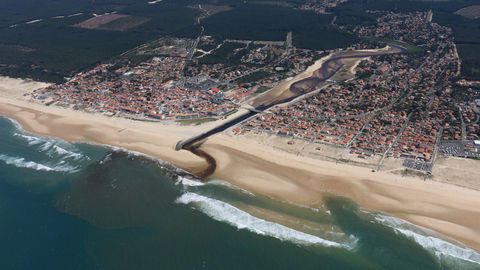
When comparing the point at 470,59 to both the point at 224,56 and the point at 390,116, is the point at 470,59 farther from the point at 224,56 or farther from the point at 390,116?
the point at 224,56

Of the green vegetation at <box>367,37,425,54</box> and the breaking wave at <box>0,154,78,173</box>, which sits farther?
the green vegetation at <box>367,37,425,54</box>

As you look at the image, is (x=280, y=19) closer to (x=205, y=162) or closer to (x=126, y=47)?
(x=126, y=47)

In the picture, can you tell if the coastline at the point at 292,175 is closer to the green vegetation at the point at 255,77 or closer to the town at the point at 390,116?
the town at the point at 390,116

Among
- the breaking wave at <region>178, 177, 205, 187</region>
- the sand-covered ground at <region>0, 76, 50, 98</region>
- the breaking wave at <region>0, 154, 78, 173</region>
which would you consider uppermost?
the sand-covered ground at <region>0, 76, 50, 98</region>

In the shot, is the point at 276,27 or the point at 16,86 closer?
the point at 16,86

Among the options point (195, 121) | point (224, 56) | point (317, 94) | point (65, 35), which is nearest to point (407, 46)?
point (317, 94)

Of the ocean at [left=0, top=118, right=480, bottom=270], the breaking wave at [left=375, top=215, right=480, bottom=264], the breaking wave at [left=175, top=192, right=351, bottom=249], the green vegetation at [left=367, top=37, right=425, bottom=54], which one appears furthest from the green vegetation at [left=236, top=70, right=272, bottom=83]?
the breaking wave at [left=375, top=215, right=480, bottom=264]

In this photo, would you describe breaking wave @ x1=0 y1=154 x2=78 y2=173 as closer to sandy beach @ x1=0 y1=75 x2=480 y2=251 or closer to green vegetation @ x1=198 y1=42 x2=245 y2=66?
sandy beach @ x1=0 y1=75 x2=480 y2=251
